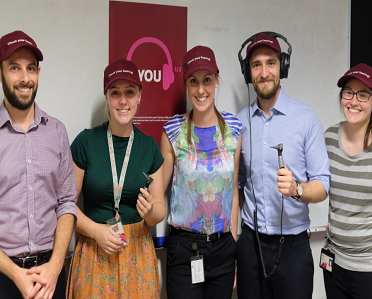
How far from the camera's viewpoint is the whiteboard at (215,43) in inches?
88.2

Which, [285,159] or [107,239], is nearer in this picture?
[107,239]

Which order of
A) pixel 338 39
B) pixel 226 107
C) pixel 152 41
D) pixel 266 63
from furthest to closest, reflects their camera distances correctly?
1. pixel 338 39
2. pixel 226 107
3. pixel 152 41
4. pixel 266 63

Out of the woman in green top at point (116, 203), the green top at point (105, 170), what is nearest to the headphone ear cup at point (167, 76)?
the woman in green top at point (116, 203)

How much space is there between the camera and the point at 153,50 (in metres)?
2.44

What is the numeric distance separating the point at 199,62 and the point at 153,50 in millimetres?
442

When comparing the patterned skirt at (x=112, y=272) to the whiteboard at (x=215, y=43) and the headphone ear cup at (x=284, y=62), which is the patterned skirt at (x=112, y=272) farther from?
the headphone ear cup at (x=284, y=62)

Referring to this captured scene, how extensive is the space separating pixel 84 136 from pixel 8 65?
542 mm

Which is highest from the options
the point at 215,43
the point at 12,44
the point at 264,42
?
the point at 215,43

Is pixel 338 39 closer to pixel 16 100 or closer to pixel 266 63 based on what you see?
pixel 266 63

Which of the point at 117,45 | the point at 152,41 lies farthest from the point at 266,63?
the point at 117,45

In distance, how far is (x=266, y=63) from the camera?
2.22m

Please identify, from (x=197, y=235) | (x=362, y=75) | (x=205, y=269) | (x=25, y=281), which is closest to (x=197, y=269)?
(x=205, y=269)

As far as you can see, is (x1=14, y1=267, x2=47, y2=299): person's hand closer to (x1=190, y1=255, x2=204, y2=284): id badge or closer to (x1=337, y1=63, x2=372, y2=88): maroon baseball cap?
(x1=190, y1=255, x2=204, y2=284): id badge

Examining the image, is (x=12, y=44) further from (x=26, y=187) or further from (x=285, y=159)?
(x=285, y=159)
